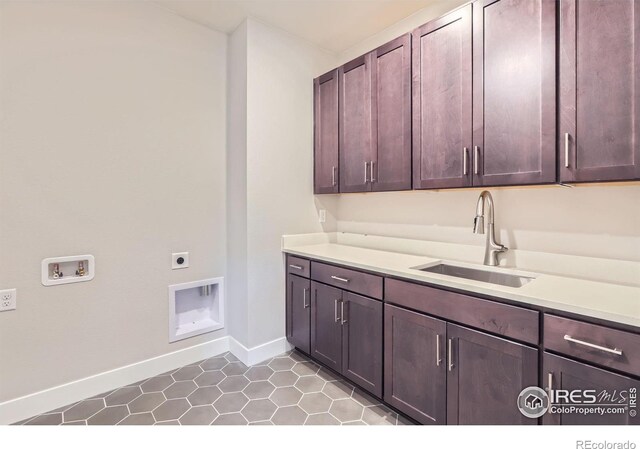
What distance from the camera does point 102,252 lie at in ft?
6.56

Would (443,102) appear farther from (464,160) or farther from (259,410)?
(259,410)

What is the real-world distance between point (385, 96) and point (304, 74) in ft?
2.99

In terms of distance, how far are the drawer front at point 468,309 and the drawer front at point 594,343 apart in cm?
6

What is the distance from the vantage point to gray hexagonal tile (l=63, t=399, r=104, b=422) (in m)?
1.75

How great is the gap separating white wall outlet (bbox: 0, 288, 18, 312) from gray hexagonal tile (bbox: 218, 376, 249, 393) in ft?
4.22

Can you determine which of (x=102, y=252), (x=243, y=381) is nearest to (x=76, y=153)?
(x=102, y=252)

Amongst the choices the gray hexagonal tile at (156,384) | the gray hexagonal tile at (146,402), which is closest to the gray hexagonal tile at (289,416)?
the gray hexagonal tile at (146,402)

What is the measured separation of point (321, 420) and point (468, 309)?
1.02m

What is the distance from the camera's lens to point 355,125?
90.8 inches

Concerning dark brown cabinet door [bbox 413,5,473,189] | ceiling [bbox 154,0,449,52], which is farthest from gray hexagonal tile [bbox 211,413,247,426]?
ceiling [bbox 154,0,449,52]

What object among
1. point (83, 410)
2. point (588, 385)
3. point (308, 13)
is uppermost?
point (308, 13)

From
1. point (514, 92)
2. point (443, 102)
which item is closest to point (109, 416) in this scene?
point (443, 102)

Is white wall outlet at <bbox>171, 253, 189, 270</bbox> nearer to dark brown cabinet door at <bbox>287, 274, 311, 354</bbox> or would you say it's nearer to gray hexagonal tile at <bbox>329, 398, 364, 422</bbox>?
dark brown cabinet door at <bbox>287, 274, 311, 354</bbox>

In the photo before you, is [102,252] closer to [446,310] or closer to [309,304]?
[309,304]
